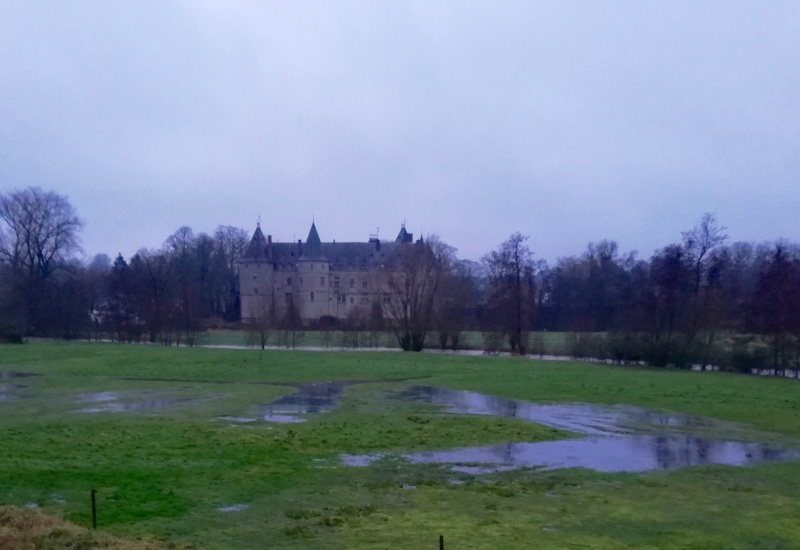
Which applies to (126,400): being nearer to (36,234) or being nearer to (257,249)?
(36,234)

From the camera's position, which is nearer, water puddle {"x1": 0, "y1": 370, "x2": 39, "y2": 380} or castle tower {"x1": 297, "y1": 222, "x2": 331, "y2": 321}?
water puddle {"x1": 0, "y1": 370, "x2": 39, "y2": 380}

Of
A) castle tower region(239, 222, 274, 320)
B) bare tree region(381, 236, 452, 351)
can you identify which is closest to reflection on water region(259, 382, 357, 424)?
bare tree region(381, 236, 452, 351)

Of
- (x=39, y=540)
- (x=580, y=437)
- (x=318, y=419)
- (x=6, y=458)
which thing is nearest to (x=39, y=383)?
(x=318, y=419)

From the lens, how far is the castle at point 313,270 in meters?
108

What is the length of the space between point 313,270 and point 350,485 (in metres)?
96.0

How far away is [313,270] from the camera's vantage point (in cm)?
11019

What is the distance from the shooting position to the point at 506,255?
2601 inches

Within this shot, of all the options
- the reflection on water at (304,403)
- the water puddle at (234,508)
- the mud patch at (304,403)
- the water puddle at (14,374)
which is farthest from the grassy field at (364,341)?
the water puddle at (234,508)

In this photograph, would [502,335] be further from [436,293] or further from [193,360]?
[193,360]

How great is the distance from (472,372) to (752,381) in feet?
46.3

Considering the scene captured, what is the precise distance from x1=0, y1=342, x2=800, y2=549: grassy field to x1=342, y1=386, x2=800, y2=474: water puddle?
81 cm

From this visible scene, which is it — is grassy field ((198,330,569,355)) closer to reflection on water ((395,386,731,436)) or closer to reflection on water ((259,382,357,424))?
reflection on water ((259,382,357,424))

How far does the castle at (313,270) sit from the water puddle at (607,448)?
78.1 meters

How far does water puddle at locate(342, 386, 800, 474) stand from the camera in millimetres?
17703
